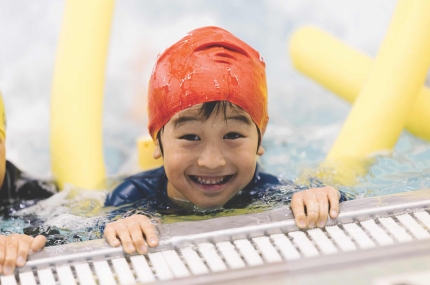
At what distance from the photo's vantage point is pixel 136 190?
1.81 m

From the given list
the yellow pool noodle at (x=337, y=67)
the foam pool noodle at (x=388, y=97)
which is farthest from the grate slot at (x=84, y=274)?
the yellow pool noodle at (x=337, y=67)

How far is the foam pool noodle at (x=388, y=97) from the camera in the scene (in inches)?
78.6

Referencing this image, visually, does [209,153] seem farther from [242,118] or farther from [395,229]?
[395,229]

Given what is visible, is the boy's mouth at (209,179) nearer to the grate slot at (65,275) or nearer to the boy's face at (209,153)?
the boy's face at (209,153)

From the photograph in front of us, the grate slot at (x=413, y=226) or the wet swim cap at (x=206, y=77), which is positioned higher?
the wet swim cap at (x=206, y=77)

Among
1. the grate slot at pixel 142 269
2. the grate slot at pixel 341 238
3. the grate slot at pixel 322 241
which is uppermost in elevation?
the grate slot at pixel 341 238

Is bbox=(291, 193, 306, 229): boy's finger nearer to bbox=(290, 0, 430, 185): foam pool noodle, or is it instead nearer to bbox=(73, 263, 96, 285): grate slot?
bbox=(73, 263, 96, 285): grate slot

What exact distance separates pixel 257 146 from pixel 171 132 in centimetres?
24

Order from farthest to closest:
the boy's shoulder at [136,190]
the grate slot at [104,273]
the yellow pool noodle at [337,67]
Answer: the yellow pool noodle at [337,67] < the boy's shoulder at [136,190] < the grate slot at [104,273]

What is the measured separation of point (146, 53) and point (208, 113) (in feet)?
8.47

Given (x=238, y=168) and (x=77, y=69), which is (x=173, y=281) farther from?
(x=77, y=69)

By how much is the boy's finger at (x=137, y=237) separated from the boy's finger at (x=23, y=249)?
19 cm

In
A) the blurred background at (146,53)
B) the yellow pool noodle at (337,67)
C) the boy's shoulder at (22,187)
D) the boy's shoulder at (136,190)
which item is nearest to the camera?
the boy's shoulder at (136,190)

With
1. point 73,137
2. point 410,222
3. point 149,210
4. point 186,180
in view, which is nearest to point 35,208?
point 73,137
